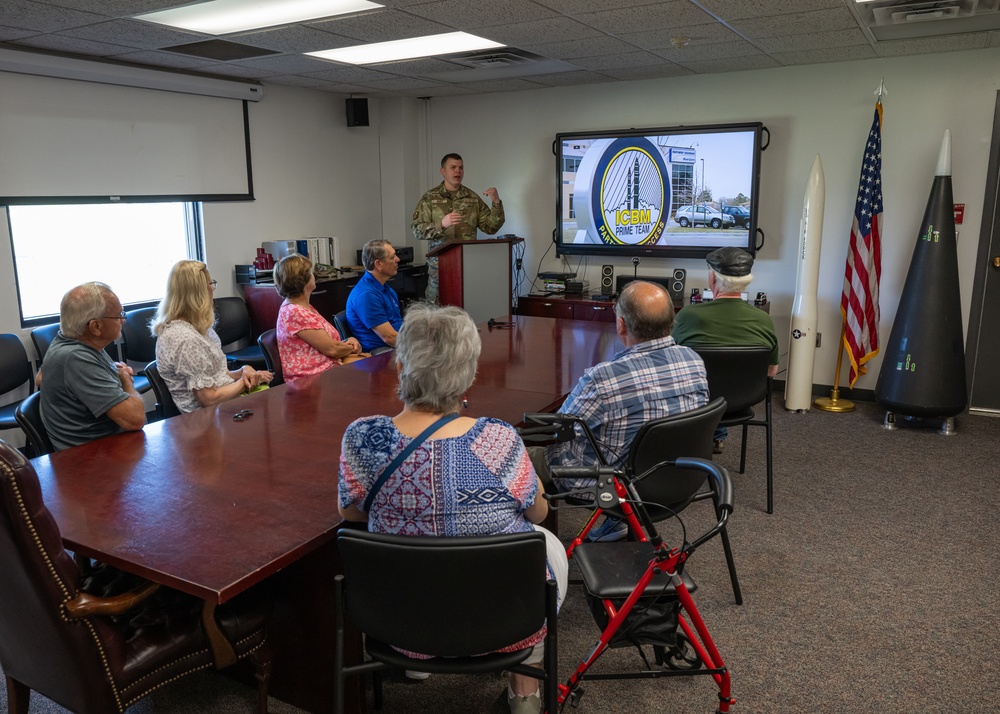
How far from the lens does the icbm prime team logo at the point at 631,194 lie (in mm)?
5906

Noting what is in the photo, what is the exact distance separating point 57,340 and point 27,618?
1.14m

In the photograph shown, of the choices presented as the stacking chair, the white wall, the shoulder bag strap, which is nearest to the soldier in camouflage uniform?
the white wall

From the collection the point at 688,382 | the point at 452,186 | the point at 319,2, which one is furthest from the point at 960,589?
the point at 452,186

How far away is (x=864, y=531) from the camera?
3.50 m

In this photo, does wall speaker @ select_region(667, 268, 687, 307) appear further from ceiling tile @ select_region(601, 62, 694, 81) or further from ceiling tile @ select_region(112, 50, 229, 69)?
ceiling tile @ select_region(112, 50, 229, 69)

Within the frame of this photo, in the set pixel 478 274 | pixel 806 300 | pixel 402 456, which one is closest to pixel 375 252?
pixel 478 274

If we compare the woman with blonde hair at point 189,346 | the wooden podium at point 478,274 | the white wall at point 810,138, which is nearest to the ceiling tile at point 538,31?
the wooden podium at point 478,274

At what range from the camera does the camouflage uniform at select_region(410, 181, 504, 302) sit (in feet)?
20.8

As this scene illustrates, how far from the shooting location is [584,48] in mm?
4652

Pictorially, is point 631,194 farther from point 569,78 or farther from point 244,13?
point 244,13

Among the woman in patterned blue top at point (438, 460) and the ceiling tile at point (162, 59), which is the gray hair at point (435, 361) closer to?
the woman in patterned blue top at point (438, 460)

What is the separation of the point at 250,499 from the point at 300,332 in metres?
1.80

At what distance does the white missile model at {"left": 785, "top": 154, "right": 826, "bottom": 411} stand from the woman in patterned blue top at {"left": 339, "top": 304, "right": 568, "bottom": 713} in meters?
4.00

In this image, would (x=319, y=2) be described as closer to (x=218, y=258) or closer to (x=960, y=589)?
(x=218, y=258)
